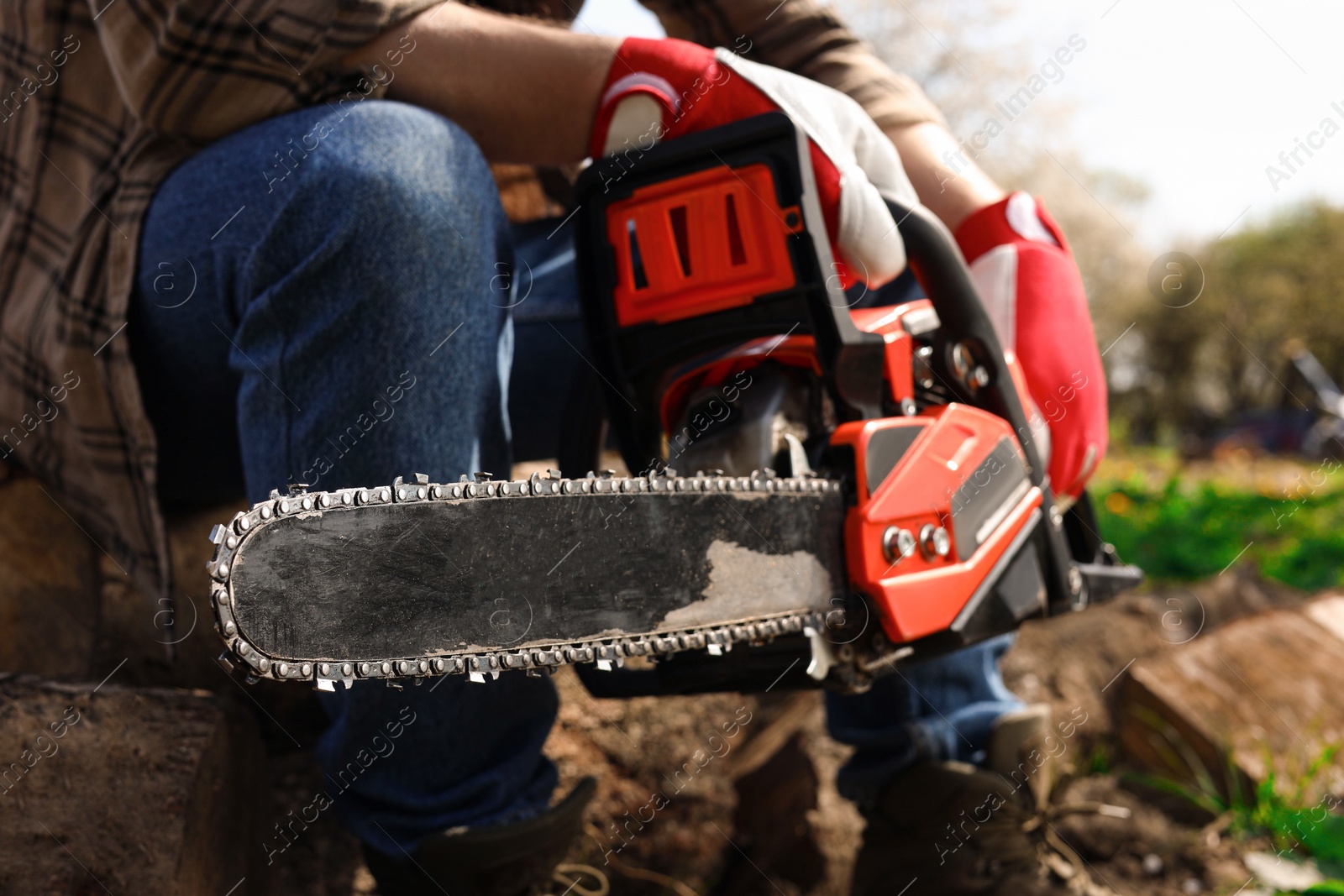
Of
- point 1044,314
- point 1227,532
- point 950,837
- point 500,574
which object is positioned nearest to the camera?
point 500,574

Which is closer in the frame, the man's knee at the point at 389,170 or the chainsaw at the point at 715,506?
the chainsaw at the point at 715,506

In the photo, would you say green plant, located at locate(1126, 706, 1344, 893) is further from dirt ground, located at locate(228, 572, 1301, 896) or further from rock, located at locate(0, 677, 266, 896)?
rock, located at locate(0, 677, 266, 896)

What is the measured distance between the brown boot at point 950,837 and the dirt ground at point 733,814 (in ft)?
0.71

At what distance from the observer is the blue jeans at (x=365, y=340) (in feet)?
3.41

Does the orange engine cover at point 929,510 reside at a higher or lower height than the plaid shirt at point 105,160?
lower

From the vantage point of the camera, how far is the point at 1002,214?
1.35 metres

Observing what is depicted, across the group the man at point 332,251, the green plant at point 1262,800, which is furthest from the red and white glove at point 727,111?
the green plant at point 1262,800

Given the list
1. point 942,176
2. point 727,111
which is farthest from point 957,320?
point 727,111

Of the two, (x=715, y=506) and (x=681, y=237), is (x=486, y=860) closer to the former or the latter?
(x=715, y=506)

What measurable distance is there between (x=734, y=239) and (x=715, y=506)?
0.33m

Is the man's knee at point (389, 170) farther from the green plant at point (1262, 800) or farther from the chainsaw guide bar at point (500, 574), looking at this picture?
the green plant at point (1262, 800)

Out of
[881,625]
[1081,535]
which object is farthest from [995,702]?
[881,625]

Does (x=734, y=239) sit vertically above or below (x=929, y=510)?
above

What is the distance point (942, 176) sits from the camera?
55.0 inches
